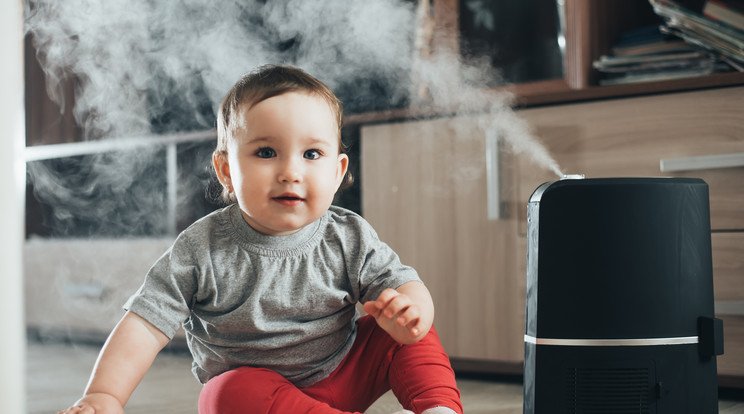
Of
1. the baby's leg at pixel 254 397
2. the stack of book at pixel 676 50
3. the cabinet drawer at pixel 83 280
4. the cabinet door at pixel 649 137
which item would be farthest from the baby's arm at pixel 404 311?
the cabinet drawer at pixel 83 280

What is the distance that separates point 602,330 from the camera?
0.72 meters

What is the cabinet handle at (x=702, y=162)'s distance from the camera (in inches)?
41.9

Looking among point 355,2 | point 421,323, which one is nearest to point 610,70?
point 355,2

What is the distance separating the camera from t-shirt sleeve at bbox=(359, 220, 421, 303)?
0.81 meters

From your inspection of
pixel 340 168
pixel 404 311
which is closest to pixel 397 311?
pixel 404 311

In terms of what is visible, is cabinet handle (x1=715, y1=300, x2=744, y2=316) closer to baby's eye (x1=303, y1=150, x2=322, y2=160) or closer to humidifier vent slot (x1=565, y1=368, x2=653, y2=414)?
humidifier vent slot (x1=565, y1=368, x2=653, y2=414)

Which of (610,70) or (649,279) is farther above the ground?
(610,70)

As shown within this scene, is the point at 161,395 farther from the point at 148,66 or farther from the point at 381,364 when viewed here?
the point at 148,66

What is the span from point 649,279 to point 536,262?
0.12 m

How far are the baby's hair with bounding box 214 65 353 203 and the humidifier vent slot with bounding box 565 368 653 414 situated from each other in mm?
403

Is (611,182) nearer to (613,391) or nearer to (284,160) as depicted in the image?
(613,391)

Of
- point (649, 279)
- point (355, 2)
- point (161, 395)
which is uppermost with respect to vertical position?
point (355, 2)

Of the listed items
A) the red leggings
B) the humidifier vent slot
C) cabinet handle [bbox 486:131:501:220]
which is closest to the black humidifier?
the humidifier vent slot

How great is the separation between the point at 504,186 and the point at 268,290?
0.59 m
